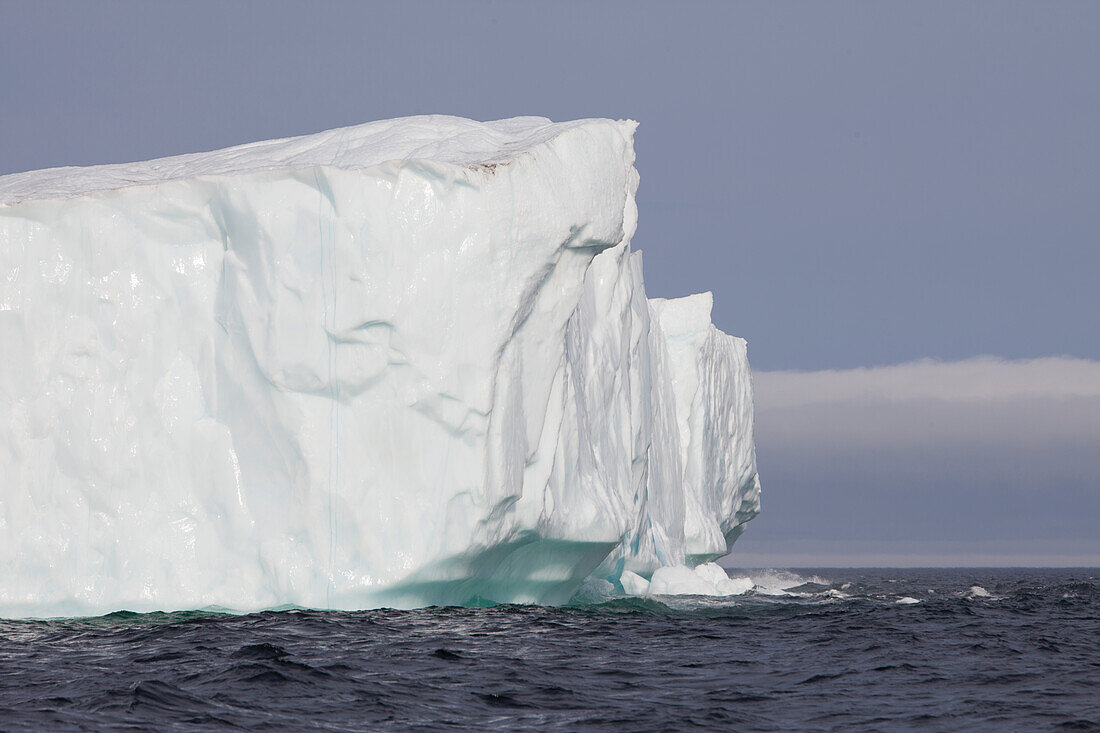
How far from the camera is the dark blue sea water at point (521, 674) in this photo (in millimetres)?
8023

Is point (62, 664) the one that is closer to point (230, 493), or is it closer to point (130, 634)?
point (130, 634)

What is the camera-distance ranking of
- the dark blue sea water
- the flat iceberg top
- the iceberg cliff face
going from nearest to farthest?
1. the dark blue sea water
2. the iceberg cliff face
3. the flat iceberg top

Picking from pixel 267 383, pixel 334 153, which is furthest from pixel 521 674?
pixel 334 153

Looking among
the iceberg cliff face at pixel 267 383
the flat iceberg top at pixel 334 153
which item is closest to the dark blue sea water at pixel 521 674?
the iceberg cliff face at pixel 267 383

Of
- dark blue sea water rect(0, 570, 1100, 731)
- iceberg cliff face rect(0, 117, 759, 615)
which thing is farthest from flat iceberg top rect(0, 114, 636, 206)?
dark blue sea water rect(0, 570, 1100, 731)

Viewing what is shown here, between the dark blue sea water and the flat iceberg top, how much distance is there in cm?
536

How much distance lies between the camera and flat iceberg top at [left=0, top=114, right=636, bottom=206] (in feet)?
46.4

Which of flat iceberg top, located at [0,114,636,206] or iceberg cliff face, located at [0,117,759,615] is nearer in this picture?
iceberg cliff face, located at [0,117,759,615]

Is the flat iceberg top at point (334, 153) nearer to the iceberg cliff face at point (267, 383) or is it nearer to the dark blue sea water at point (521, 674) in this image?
the iceberg cliff face at point (267, 383)

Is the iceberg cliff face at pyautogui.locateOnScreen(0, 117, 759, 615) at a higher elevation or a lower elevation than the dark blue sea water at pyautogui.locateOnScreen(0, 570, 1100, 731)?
higher

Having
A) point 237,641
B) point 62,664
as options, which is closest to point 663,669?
point 237,641

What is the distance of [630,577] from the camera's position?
20.2 metres

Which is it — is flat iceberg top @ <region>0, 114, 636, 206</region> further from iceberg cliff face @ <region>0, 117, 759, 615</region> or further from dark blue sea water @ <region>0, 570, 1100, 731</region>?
dark blue sea water @ <region>0, 570, 1100, 731</region>

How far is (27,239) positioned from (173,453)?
3046 mm
